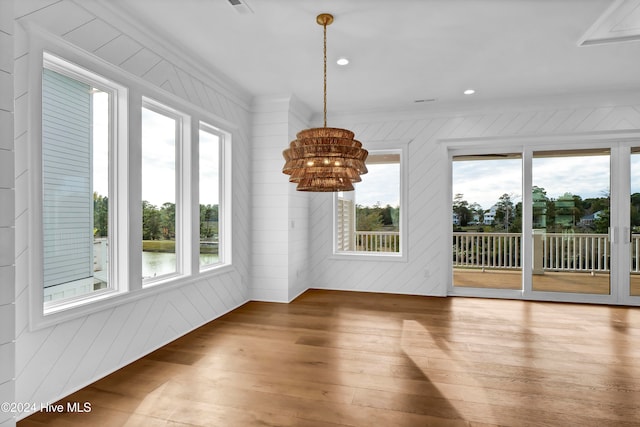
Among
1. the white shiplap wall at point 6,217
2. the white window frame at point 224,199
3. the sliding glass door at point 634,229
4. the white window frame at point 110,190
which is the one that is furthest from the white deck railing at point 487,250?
the white shiplap wall at point 6,217

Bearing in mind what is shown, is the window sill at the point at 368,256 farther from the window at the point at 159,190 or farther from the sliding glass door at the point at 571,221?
the window at the point at 159,190

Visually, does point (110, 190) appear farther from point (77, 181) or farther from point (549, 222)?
point (549, 222)

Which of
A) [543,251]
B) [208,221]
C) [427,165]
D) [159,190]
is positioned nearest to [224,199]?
[208,221]

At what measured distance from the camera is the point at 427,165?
205 inches

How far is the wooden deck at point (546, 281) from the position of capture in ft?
15.6

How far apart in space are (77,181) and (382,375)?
2.67 metres

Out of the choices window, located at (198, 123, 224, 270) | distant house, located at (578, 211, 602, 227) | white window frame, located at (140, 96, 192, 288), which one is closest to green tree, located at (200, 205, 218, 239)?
window, located at (198, 123, 224, 270)

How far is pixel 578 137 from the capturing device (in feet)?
15.5

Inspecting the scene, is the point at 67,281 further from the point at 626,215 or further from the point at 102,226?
the point at 626,215

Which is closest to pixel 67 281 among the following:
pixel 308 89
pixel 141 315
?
pixel 141 315

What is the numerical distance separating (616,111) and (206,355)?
5771 mm

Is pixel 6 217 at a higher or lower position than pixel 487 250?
higher

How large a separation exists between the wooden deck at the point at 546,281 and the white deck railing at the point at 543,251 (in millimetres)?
94

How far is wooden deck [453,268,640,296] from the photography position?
15.6 feet
